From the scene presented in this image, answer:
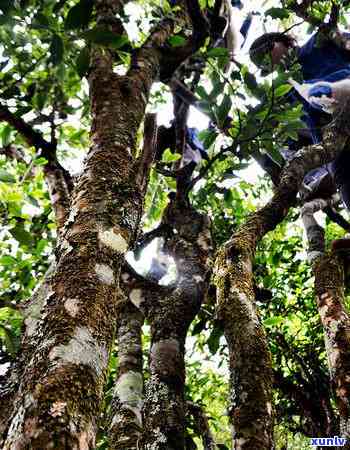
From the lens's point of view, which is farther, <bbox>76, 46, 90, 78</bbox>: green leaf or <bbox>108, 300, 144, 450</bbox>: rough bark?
<bbox>108, 300, 144, 450</bbox>: rough bark

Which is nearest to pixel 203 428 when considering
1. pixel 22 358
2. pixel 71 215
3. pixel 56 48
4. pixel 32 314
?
pixel 32 314

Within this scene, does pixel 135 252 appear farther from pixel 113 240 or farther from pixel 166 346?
pixel 113 240

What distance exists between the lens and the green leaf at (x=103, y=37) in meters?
1.60

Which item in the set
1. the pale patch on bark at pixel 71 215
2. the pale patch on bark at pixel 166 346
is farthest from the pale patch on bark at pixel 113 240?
the pale patch on bark at pixel 166 346

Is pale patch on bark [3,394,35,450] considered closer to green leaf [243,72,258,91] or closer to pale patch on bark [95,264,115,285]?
pale patch on bark [95,264,115,285]

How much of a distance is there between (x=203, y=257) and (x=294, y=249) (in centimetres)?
286

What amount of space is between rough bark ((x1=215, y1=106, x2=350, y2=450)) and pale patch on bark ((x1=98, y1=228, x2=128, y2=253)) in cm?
76

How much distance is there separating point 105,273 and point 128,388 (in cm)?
148

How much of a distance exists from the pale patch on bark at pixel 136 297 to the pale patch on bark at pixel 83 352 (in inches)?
65.3

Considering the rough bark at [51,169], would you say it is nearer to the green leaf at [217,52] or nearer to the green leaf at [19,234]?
the green leaf at [19,234]

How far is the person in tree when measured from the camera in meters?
3.90

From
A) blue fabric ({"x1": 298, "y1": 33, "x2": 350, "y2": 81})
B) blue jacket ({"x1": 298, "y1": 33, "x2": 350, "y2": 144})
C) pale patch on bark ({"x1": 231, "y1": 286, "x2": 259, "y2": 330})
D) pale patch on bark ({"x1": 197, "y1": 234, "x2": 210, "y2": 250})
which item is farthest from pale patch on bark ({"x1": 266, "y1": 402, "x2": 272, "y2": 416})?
blue fabric ({"x1": 298, "y1": 33, "x2": 350, "y2": 81})

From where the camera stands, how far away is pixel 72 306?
1112 mm

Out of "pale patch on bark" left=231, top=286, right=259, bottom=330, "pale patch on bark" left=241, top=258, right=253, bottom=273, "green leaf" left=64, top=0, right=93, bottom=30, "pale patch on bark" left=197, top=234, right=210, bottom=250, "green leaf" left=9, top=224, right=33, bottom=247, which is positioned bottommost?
"pale patch on bark" left=231, top=286, right=259, bottom=330
